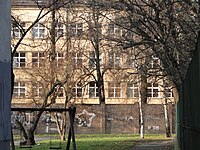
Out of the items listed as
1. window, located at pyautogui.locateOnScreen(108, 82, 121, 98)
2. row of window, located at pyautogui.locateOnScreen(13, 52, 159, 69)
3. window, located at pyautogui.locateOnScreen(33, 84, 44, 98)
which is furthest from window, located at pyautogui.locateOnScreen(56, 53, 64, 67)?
window, located at pyautogui.locateOnScreen(108, 82, 121, 98)

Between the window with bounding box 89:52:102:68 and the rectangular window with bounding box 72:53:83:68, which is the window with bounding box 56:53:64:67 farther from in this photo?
the window with bounding box 89:52:102:68

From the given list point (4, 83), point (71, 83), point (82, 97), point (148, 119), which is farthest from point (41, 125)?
point (4, 83)

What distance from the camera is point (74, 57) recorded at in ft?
162

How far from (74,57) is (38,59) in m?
3.35

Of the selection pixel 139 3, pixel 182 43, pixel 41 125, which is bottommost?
pixel 41 125

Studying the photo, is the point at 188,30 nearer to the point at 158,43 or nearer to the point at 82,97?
the point at 158,43

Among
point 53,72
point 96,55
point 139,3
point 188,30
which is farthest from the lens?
point 96,55

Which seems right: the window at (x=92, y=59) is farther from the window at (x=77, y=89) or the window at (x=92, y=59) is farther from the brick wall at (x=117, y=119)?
the brick wall at (x=117, y=119)

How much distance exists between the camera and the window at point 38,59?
149 feet

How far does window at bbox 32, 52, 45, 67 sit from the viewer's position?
45.5 m

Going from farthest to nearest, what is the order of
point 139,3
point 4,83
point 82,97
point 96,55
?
point 82,97 < point 96,55 < point 139,3 < point 4,83

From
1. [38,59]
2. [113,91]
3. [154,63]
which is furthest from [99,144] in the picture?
[113,91]

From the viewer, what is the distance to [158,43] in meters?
20.1

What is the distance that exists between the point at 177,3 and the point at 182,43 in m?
1.50
